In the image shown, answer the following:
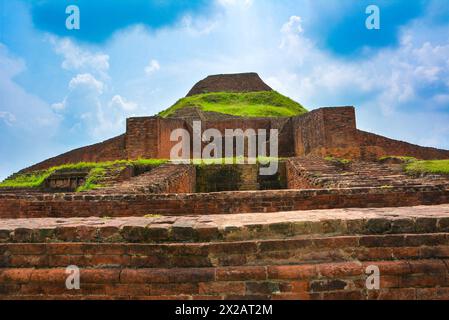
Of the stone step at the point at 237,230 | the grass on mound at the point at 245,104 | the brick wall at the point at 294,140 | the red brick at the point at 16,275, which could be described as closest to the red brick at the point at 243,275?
the stone step at the point at 237,230

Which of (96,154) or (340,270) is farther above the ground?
(96,154)

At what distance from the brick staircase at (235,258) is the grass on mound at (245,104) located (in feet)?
68.4

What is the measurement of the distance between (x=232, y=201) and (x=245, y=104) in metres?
22.4

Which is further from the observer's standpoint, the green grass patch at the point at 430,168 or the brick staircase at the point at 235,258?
the green grass patch at the point at 430,168

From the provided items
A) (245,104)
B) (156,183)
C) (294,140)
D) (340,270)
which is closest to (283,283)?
(340,270)

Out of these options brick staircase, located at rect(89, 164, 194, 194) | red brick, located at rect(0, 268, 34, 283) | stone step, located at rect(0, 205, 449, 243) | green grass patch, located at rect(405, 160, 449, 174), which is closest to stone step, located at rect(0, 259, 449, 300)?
stone step, located at rect(0, 205, 449, 243)

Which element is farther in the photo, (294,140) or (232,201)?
(294,140)

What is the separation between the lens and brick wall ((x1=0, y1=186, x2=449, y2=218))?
189 inches

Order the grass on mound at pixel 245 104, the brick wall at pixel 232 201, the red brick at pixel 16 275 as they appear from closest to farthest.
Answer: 1. the red brick at pixel 16 275
2. the brick wall at pixel 232 201
3. the grass on mound at pixel 245 104

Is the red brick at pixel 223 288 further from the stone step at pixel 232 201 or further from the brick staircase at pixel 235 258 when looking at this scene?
the stone step at pixel 232 201

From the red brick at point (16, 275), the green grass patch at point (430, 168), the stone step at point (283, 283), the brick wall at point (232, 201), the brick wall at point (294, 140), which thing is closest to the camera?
the stone step at point (283, 283)

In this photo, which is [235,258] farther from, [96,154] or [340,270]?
[96,154]

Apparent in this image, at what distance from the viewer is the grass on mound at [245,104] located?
24.1 metres

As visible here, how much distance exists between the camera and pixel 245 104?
26.9 meters
